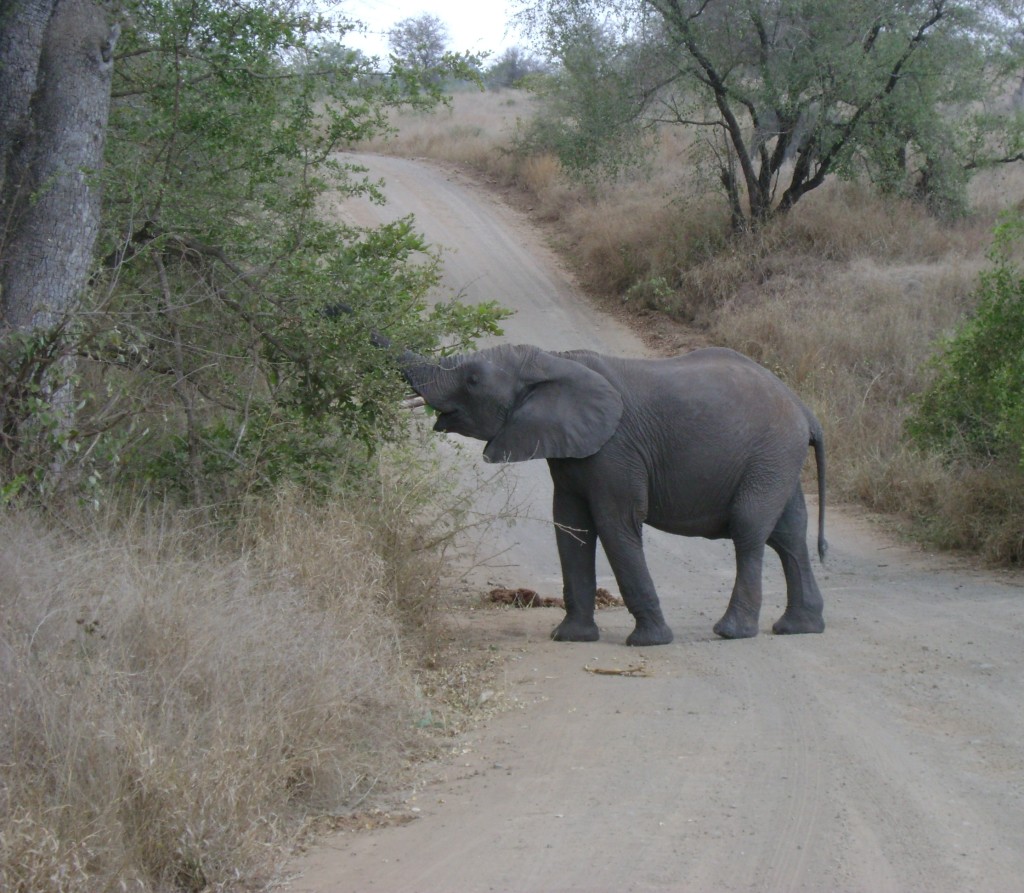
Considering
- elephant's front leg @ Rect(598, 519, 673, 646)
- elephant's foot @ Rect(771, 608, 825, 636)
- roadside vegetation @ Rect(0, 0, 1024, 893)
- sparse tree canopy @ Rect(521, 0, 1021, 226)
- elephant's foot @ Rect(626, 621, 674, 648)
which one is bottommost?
elephant's foot @ Rect(771, 608, 825, 636)

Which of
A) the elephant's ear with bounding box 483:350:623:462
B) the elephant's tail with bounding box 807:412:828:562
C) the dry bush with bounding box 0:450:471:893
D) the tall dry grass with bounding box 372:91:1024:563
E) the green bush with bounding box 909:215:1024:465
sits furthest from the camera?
the tall dry grass with bounding box 372:91:1024:563

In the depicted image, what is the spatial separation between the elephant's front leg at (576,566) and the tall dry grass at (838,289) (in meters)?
4.75

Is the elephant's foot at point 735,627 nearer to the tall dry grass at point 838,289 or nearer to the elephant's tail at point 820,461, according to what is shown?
the elephant's tail at point 820,461

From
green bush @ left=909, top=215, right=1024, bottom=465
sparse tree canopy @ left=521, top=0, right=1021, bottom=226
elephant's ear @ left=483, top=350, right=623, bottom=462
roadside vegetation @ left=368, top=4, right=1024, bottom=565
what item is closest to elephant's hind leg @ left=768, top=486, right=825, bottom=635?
elephant's ear @ left=483, top=350, right=623, bottom=462

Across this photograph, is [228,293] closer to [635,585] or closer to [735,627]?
[635,585]

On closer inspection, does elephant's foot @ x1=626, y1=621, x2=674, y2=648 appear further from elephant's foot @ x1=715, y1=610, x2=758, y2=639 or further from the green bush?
the green bush

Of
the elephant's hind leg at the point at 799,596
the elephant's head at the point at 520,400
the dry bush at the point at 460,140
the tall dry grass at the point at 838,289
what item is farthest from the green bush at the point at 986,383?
the dry bush at the point at 460,140

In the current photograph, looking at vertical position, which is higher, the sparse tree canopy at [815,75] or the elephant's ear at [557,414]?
the sparse tree canopy at [815,75]

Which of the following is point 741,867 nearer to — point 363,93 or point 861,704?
point 861,704

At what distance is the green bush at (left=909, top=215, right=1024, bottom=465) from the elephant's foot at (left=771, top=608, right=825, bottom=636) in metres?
3.33

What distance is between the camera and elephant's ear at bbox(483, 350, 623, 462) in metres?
8.23

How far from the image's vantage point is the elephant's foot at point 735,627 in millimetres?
8625

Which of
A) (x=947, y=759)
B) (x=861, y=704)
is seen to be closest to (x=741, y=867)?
(x=947, y=759)

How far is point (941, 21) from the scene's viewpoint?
20875mm
